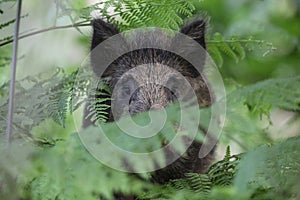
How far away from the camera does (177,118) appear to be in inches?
65.6

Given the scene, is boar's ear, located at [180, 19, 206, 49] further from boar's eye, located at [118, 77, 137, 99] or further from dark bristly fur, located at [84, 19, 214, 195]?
boar's eye, located at [118, 77, 137, 99]

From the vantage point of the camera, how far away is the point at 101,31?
328cm

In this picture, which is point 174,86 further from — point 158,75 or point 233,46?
point 233,46

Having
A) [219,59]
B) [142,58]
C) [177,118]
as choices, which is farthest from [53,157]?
[142,58]

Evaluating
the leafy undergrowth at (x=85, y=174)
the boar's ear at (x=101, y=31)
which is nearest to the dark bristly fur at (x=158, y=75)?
the boar's ear at (x=101, y=31)

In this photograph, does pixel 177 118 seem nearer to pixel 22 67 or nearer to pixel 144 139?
pixel 144 139

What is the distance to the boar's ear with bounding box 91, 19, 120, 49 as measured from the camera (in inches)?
126

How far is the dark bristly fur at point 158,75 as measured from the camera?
306 cm

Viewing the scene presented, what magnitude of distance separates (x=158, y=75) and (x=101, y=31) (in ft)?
1.33

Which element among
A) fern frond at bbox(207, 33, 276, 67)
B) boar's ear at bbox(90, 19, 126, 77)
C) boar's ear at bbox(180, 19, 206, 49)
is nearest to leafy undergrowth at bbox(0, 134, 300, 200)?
fern frond at bbox(207, 33, 276, 67)

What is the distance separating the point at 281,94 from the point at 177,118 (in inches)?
10.6

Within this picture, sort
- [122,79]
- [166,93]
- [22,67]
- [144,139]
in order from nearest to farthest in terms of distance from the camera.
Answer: [144,139] → [166,93] → [122,79] → [22,67]

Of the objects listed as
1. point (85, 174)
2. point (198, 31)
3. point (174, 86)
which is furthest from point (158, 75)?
point (85, 174)

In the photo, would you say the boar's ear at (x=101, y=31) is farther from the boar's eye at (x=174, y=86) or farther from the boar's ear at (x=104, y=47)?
the boar's eye at (x=174, y=86)
